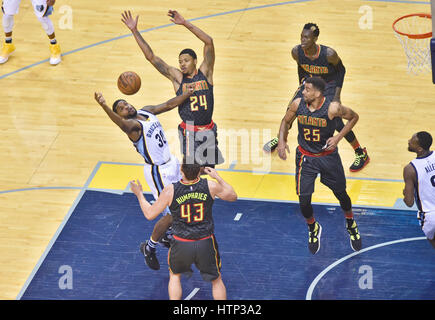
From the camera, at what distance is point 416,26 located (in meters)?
14.5

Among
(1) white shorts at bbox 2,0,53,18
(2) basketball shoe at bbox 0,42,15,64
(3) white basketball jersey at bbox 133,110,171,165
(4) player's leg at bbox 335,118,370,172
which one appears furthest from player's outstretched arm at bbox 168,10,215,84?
(2) basketball shoe at bbox 0,42,15,64

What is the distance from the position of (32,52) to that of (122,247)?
5633mm

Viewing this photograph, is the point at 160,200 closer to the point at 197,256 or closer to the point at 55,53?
the point at 197,256

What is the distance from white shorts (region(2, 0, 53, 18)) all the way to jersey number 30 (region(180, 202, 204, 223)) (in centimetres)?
658

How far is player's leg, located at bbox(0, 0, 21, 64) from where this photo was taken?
14.7 metres

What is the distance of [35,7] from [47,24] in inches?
13.7

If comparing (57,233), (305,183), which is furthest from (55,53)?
(305,183)

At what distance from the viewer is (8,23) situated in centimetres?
1488

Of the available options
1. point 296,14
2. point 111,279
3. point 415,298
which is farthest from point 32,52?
point 415,298

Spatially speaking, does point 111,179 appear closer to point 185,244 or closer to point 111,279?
point 111,279

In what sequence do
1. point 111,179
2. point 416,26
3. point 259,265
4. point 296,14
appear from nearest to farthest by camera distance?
point 259,265
point 111,179
point 416,26
point 296,14

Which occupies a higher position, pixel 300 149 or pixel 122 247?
pixel 300 149

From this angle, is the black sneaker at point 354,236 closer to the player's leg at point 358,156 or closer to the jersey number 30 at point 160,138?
the player's leg at point 358,156

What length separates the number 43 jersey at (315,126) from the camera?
398 inches
